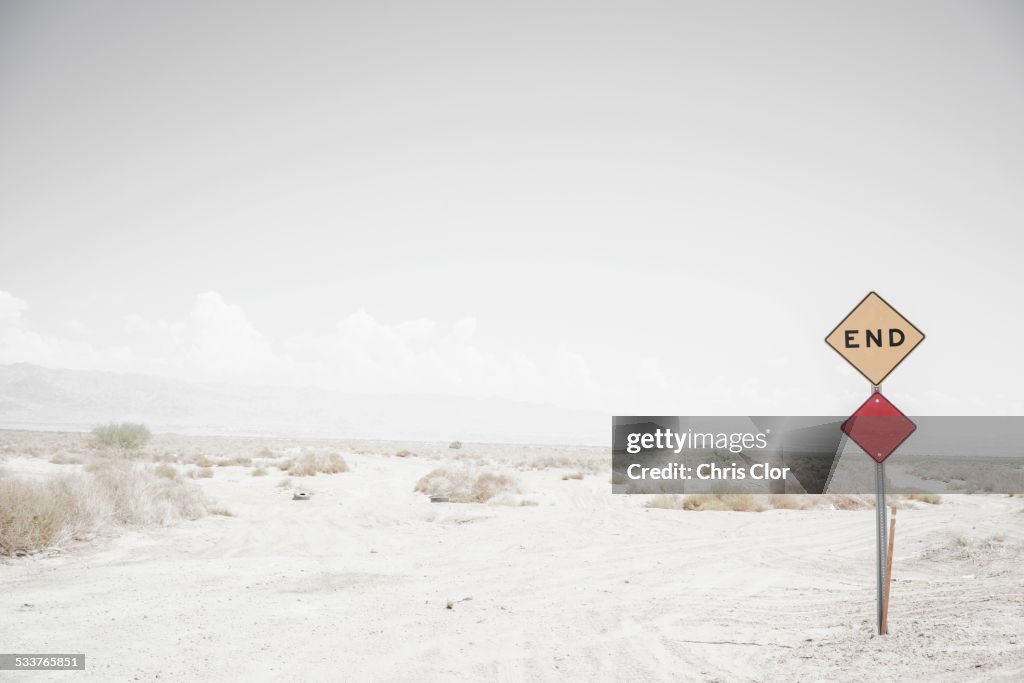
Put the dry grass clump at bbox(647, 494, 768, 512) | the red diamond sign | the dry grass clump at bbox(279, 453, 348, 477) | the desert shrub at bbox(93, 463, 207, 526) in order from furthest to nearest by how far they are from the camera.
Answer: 1. the dry grass clump at bbox(279, 453, 348, 477)
2. the dry grass clump at bbox(647, 494, 768, 512)
3. the desert shrub at bbox(93, 463, 207, 526)
4. the red diamond sign

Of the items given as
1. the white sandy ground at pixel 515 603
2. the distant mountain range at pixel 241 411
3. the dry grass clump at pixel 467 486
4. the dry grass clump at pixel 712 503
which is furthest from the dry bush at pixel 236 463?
the distant mountain range at pixel 241 411

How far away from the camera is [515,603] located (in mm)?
8891

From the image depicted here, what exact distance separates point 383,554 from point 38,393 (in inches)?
6581

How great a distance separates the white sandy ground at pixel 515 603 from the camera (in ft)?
20.1

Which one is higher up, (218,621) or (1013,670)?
(1013,670)

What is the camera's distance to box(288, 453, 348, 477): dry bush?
31141 mm

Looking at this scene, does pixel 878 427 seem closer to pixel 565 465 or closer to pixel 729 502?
pixel 729 502

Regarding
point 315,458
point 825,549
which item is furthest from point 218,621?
point 315,458

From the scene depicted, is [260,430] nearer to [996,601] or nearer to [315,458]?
[315,458]

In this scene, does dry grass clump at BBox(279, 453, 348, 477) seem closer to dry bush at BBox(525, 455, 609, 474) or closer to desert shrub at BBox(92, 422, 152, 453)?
desert shrub at BBox(92, 422, 152, 453)

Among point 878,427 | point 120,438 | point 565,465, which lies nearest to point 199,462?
point 120,438

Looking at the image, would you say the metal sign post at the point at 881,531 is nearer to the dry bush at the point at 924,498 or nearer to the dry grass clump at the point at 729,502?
the dry grass clump at the point at 729,502

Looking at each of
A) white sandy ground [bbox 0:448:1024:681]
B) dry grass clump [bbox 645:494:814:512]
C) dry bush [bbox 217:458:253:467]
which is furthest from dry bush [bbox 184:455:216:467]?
dry grass clump [bbox 645:494:814:512]

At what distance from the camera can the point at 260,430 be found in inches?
4705
